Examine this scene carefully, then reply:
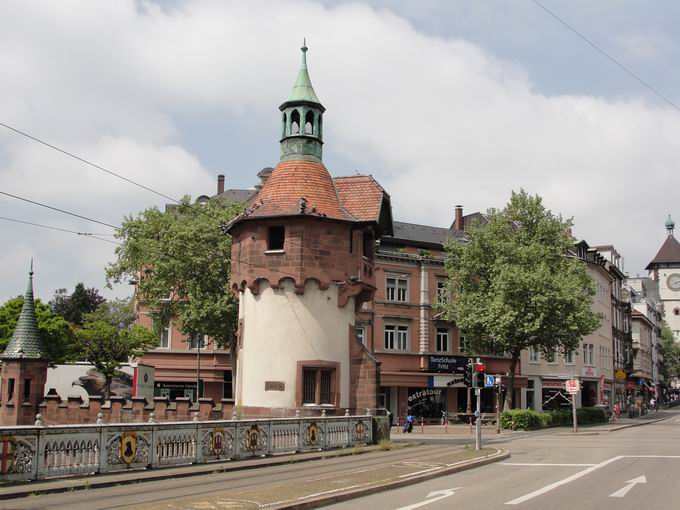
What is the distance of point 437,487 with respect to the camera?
15086mm

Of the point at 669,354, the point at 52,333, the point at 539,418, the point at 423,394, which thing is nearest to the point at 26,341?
the point at 52,333

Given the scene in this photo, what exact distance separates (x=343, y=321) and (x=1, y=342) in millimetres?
32006

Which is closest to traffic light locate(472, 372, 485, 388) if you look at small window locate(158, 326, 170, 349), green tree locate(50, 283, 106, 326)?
small window locate(158, 326, 170, 349)

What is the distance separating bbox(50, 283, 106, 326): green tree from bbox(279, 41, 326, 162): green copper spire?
70359 mm

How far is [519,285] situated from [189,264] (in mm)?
19216

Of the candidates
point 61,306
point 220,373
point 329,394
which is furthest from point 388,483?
point 61,306

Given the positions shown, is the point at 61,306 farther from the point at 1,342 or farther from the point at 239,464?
the point at 239,464

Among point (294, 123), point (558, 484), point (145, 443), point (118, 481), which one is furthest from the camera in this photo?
point (294, 123)

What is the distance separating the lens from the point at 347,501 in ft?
43.2

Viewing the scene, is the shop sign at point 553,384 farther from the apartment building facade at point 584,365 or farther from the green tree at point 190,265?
the green tree at point 190,265

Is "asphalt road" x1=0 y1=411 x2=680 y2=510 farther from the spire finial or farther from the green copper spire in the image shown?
the spire finial

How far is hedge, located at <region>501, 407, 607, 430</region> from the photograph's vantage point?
42281mm

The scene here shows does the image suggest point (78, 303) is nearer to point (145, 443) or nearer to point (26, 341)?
point (26, 341)

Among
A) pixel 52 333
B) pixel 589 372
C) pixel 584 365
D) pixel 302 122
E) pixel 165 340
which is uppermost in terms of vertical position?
pixel 302 122
